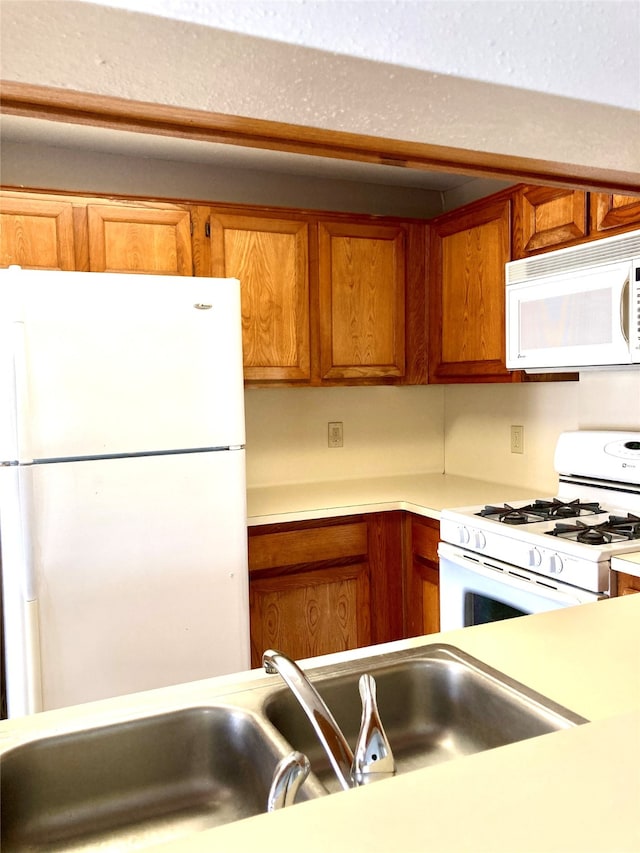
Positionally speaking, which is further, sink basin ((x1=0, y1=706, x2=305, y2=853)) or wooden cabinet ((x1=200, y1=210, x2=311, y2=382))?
wooden cabinet ((x1=200, y1=210, x2=311, y2=382))

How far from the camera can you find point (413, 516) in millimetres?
2658

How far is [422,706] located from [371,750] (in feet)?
0.95

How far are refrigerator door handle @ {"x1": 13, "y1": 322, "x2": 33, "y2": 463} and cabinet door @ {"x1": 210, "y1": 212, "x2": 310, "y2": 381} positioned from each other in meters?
0.88

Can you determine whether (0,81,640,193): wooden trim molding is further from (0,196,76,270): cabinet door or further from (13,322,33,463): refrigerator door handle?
(0,196,76,270): cabinet door

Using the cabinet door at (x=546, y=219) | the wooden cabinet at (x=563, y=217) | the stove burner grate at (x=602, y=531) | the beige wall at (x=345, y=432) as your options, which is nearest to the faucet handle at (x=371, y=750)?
the stove burner grate at (x=602, y=531)

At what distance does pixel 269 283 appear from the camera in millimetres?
2662

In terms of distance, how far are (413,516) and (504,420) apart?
72 cm

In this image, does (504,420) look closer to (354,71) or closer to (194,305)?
(194,305)

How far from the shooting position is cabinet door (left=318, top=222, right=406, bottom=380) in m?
2.78

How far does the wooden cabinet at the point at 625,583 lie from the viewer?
174cm

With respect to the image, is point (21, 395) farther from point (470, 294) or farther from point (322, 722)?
point (470, 294)

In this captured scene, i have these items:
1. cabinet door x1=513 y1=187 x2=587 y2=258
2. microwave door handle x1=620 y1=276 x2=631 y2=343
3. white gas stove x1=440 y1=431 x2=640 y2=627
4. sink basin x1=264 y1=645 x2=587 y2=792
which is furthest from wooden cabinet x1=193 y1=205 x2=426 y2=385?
sink basin x1=264 y1=645 x2=587 y2=792

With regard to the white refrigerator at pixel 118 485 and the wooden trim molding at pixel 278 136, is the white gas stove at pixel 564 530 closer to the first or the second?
the white refrigerator at pixel 118 485

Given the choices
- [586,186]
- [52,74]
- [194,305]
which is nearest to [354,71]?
[52,74]
